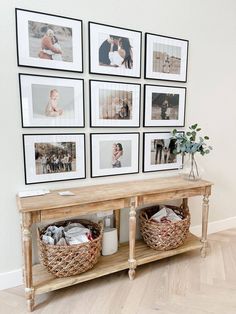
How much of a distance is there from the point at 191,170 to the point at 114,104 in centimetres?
100

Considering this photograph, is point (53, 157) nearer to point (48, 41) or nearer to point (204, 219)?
point (48, 41)

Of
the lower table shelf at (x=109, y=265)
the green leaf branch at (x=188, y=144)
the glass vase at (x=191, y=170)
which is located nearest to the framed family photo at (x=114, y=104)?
the green leaf branch at (x=188, y=144)

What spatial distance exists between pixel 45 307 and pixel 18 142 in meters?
1.20

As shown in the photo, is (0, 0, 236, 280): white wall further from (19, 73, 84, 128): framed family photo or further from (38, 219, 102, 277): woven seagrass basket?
(38, 219, 102, 277): woven seagrass basket

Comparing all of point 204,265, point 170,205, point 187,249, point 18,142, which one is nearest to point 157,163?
point 170,205

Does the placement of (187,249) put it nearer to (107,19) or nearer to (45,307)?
(45,307)

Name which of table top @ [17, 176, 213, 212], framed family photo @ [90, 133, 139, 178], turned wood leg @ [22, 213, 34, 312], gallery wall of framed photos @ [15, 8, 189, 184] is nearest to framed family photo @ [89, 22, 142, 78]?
gallery wall of framed photos @ [15, 8, 189, 184]

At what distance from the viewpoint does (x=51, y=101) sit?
193 centimetres

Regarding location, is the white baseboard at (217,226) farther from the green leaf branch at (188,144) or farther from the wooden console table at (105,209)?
the green leaf branch at (188,144)

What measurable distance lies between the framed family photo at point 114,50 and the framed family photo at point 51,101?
9.7 inches

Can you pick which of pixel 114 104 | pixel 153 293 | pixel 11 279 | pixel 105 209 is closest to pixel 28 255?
pixel 11 279

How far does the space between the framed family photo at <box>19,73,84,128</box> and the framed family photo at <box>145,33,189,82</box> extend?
2.30 ft

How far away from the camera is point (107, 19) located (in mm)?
2039

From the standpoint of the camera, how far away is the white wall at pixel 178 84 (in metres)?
1.80
